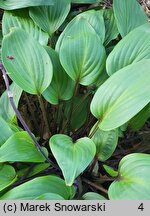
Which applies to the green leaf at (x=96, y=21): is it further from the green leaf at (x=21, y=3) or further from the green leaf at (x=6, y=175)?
the green leaf at (x=6, y=175)

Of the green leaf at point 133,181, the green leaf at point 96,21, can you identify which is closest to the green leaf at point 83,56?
the green leaf at point 96,21

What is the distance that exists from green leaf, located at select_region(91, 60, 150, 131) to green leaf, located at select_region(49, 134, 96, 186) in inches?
3.8

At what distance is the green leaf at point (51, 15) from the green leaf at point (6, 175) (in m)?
0.65

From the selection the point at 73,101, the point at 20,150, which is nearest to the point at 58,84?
the point at 73,101

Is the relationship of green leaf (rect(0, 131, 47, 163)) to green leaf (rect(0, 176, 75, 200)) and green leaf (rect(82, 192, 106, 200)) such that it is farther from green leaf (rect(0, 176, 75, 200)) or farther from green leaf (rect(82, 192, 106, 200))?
green leaf (rect(82, 192, 106, 200))

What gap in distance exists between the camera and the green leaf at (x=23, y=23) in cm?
154

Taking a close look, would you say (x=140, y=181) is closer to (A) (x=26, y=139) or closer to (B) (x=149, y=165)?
(B) (x=149, y=165)

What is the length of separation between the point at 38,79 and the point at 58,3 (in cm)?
51

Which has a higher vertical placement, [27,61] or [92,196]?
[27,61]

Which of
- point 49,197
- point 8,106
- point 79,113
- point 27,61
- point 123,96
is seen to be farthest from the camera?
point 79,113

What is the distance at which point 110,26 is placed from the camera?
5.22 feet

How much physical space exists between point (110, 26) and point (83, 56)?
346 mm

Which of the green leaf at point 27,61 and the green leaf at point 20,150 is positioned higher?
the green leaf at point 27,61

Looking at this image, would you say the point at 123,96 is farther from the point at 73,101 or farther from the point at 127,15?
the point at 127,15
